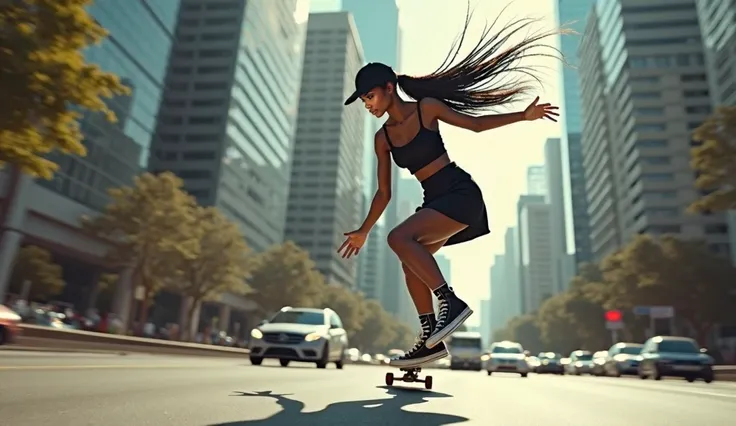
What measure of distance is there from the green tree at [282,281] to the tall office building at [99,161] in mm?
13320

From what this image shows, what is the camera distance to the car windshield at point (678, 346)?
1691 centimetres

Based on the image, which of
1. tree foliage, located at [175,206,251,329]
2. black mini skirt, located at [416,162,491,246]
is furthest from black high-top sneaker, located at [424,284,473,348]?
tree foliage, located at [175,206,251,329]

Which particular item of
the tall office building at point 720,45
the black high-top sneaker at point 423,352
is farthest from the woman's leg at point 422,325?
the tall office building at point 720,45

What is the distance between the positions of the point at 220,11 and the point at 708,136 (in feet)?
252

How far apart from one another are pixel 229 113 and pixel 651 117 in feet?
198

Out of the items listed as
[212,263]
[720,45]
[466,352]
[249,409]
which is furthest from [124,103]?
[720,45]

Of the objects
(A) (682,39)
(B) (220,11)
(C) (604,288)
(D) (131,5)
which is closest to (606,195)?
(A) (682,39)

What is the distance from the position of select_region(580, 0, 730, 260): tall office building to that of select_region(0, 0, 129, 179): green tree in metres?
80.0

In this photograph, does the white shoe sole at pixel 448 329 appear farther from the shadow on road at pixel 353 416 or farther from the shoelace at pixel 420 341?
the shadow on road at pixel 353 416

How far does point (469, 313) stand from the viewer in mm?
3699

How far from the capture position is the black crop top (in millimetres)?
4051

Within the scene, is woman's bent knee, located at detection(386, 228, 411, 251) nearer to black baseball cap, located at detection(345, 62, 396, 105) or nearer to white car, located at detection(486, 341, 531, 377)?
black baseball cap, located at detection(345, 62, 396, 105)

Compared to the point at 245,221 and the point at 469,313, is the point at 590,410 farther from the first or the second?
the point at 245,221

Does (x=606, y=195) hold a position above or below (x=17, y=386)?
above
